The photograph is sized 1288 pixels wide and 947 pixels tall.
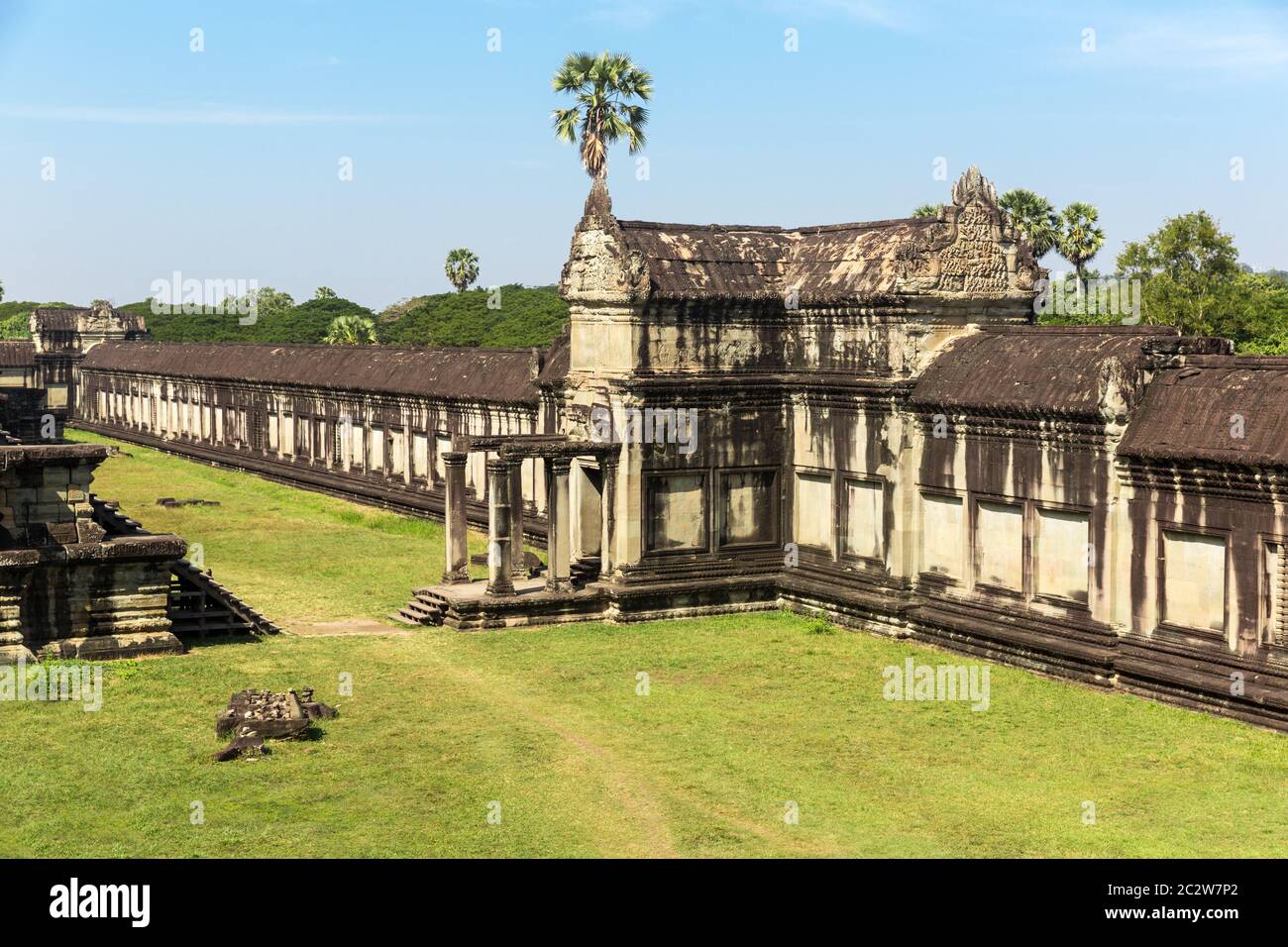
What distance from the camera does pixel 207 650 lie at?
1176 inches

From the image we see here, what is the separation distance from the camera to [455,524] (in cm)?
→ 3469

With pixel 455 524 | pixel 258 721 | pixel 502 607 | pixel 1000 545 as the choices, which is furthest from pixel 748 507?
pixel 258 721

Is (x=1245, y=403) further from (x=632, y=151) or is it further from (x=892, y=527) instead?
(x=632, y=151)

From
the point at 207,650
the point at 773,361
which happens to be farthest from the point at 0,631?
the point at 773,361

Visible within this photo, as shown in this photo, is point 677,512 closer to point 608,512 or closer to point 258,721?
point 608,512

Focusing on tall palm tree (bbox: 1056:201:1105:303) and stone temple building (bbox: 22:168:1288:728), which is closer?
stone temple building (bbox: 22:168:1288:728)

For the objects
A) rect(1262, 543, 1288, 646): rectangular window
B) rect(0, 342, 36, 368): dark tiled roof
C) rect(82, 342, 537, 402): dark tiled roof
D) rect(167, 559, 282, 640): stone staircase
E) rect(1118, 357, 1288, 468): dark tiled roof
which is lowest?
rect(167, 559, 282, 640): stone staircase

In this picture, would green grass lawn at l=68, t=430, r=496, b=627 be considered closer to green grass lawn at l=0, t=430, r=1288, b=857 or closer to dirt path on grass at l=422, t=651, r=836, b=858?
green grass lawn at l=0, t=430, r=1288, b=857

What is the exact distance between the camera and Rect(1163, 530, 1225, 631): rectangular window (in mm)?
24828

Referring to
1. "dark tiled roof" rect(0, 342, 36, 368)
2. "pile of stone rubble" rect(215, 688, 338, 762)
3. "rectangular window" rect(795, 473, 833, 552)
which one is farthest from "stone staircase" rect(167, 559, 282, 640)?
"dark tiled roof" rect(0, 342, 36, 368)

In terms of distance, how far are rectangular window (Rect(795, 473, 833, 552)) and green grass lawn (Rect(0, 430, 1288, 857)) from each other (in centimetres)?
285

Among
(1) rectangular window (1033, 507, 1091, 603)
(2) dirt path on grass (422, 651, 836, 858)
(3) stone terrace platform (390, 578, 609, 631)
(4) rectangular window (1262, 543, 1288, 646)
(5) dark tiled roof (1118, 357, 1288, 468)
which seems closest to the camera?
(2) dirt path on grass (422, 651, 836, 858)

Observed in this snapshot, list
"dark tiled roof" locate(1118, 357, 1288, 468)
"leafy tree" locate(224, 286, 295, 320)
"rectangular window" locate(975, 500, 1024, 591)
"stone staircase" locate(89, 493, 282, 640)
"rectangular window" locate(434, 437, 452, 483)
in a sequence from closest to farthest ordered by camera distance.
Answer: "dark tiled roof" locate(1118, 357, 1288, 468)
"rectangular window" locate(975, 500, 1024, 591)
"stone staircase" locate(89, 493, 282, 640)
"rectangular window" locate(434, 437, 452, 483)
"leafy tree" locate(224, 286, 295, 320)

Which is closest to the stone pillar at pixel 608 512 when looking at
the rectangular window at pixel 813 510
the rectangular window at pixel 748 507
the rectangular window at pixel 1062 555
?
the rectangular window at pixel 748 507
